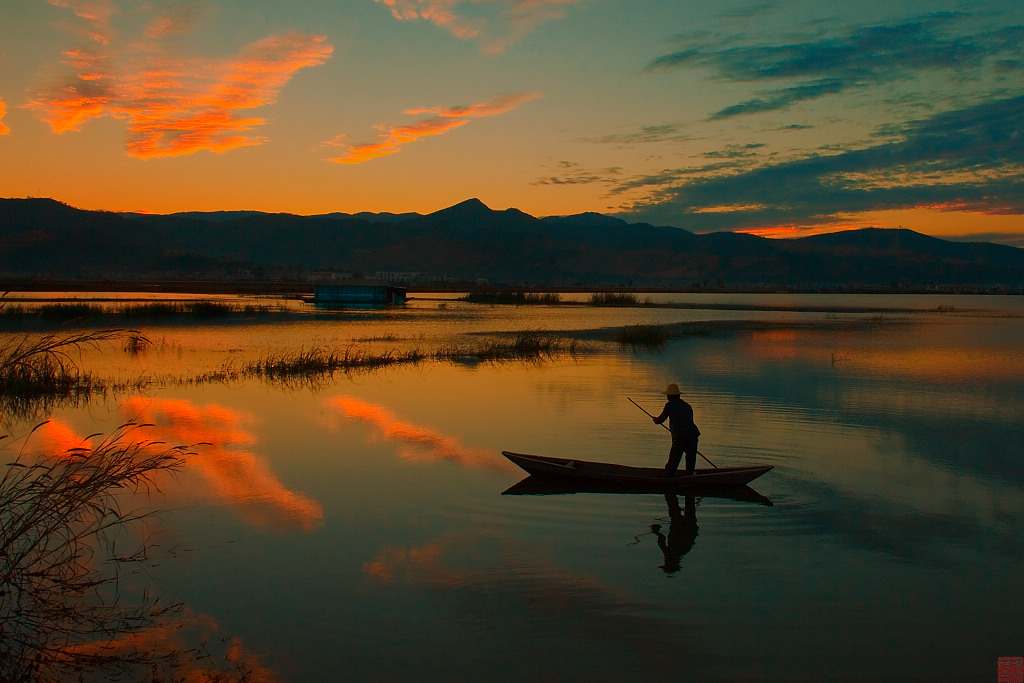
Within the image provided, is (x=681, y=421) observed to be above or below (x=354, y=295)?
above

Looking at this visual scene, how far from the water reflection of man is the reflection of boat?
20 cm

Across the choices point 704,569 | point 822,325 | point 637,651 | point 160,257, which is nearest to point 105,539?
point 637,651

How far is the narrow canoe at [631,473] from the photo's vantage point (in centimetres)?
1070

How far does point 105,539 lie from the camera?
870cm

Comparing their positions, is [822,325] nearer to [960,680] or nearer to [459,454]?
[459,454]

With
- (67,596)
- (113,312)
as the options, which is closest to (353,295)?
(113,312)

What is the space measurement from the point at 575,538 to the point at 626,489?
2191mm

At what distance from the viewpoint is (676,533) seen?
30.8 ft

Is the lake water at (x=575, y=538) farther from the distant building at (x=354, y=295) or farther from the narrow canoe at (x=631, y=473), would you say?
the distant building at (x=354, y=295)

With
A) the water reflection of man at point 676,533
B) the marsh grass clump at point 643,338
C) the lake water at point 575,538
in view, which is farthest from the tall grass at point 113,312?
the water reflection of man at point 676,533

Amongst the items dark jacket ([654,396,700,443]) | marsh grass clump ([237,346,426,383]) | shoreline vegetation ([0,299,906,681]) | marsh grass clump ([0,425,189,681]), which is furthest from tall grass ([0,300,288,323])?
dark jacket ([654,396,700,443])

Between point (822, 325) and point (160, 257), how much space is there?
158849mm

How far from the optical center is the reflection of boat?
1093 cm

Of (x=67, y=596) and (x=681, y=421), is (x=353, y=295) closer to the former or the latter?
(x=681, y=421)
